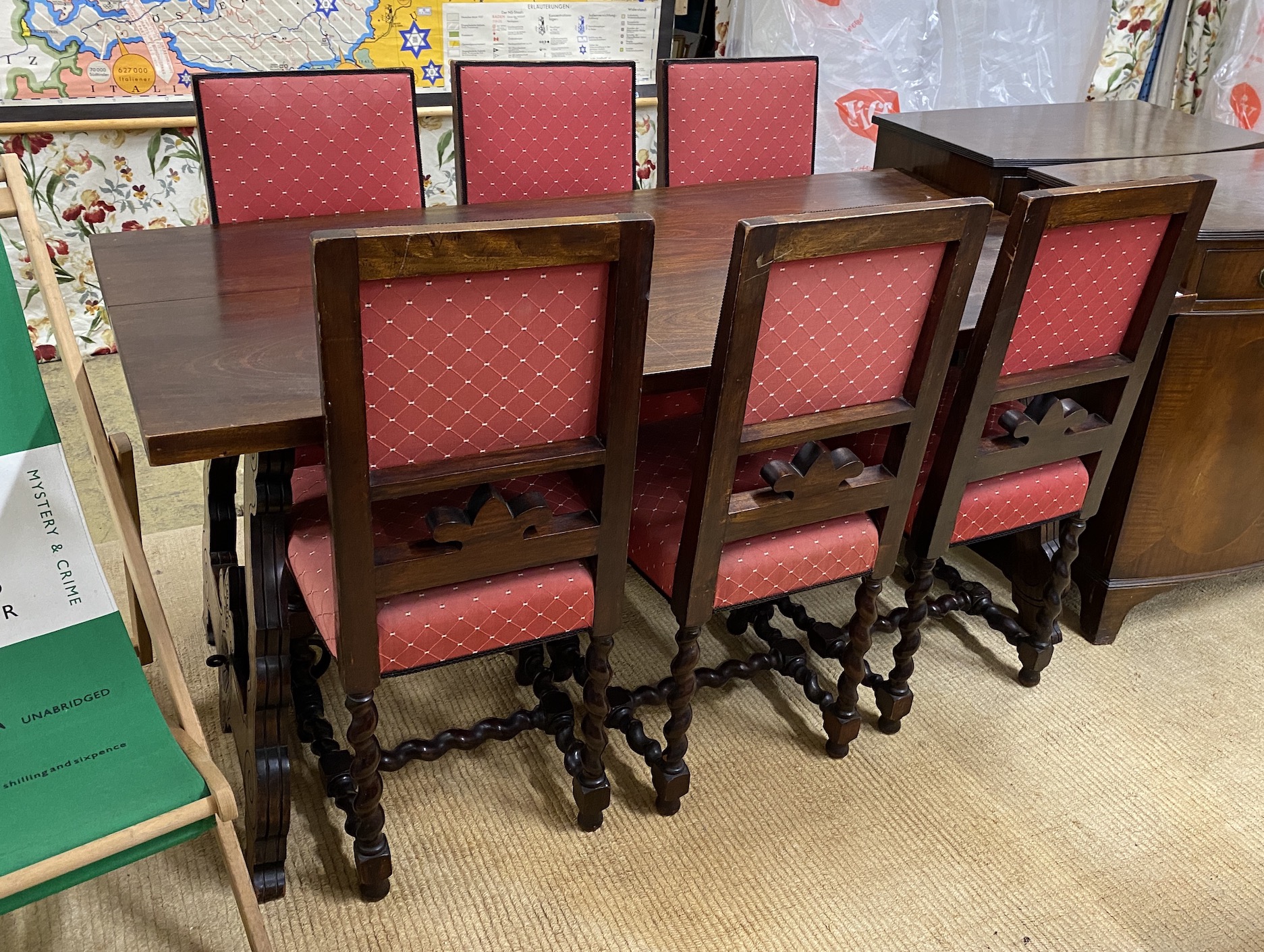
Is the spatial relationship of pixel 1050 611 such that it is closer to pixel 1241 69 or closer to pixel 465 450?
pixel 465 450

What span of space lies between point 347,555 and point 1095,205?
1.14m

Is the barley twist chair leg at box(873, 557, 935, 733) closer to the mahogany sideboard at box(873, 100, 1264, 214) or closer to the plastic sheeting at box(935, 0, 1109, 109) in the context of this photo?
the mahogany sideboard at box(873, 100, 1264, 214)

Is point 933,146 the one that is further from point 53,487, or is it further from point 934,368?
point 53,487

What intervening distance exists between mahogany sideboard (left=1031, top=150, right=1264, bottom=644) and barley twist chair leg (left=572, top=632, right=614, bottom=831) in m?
1.15

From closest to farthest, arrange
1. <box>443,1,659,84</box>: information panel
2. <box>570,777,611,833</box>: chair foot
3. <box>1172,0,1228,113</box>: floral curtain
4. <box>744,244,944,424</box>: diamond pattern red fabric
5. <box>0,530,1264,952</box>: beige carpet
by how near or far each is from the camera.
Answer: <box>744,244,944,424</box>: diamond pattern red fabric < <box>0,530,1264,952</box>: beige carpet < <box>570,777,611,833</box>: chair foot < <box>443,1,659,84</box>: information panel < <box>1172,0,1228,113</box>: floral curtain

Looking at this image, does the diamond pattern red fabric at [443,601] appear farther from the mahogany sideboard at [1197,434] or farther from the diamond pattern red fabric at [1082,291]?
the mahogany sideboard at [1197,434]

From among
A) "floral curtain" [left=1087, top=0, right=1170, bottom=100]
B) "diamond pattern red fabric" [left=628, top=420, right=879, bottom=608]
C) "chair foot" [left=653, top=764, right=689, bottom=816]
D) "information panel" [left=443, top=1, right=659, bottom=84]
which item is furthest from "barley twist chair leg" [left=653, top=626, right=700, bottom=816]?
"floral curtain" [left=1087, top=0, right=1170, bottom=100]

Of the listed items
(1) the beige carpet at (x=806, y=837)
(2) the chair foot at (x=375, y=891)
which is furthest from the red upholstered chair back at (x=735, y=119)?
Answer: (2) the chair foot at (x=375, y=891)

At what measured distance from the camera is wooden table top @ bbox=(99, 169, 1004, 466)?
4.26 ft

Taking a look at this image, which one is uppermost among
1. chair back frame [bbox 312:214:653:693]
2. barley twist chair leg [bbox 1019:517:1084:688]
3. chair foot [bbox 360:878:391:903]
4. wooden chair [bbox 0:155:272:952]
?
chair back frame [bbox 312:214:653:693]

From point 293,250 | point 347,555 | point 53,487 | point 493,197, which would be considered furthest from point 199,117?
point 347,555

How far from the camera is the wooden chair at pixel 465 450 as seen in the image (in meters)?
1.15

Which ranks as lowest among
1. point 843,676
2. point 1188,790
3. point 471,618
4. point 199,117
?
point 1188,790

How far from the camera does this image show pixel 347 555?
129 cm
